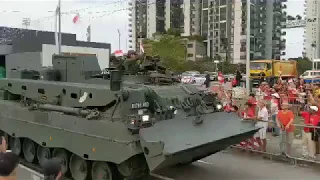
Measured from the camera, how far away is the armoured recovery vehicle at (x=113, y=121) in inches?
301

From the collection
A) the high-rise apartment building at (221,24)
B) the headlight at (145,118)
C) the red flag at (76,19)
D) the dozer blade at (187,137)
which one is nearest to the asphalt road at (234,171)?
the dozer blade at (187,137)

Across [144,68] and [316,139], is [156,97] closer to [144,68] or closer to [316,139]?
[144,68]

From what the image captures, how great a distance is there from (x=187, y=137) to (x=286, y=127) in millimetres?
3880

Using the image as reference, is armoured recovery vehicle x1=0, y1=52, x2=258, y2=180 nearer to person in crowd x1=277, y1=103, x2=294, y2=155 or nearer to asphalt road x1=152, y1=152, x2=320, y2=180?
asphalt road x1=152, y1=152, x2=320, y2=180

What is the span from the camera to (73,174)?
356 inches

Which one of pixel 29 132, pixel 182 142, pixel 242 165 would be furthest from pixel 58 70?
pixel 242 165

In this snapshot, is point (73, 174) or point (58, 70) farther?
point (58, 70)

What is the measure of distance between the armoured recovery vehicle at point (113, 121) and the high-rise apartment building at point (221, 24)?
66.3 metres

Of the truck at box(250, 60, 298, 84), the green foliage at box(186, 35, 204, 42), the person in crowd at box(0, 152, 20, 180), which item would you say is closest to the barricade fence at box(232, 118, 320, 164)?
the person in crowd at box(0, 152, 20, 180)

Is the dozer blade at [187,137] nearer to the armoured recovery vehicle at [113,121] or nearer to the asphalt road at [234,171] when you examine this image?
the armoured recovery vehicle at [113,121]

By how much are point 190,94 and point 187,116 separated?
771 mm

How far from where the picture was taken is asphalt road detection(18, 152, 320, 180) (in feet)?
31.0

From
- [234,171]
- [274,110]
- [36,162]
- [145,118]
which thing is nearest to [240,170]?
[234,171]

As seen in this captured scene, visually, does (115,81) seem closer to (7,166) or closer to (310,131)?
(7,166)
